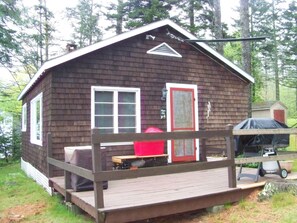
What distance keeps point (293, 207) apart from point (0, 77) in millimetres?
19746

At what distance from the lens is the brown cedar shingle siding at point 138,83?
712 cm

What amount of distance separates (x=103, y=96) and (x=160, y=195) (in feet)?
11.7

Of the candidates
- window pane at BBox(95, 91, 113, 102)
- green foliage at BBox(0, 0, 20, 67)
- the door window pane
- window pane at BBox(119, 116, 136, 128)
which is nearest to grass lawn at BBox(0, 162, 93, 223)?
window pane at BBox(119, 116, 136, 128)

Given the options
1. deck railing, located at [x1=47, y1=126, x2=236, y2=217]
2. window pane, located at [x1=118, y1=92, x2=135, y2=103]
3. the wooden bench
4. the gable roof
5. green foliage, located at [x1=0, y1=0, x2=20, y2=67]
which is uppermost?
green foliage, located at [x1=0, y1=0, x2=20, y2=67]

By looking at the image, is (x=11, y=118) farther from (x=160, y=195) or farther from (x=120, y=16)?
(x=160, y=195)

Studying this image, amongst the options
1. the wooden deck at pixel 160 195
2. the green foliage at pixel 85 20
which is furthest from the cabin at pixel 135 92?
the green foliage at pixel 85 20

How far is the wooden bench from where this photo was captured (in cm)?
726

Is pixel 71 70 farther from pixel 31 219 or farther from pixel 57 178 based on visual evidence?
pixel 31 219

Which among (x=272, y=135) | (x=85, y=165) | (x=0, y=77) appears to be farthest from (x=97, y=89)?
(x=0, y=77)

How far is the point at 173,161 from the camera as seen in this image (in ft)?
27.9

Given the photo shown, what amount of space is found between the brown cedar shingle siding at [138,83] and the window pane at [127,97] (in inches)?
9.0

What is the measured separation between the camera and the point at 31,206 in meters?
6.27

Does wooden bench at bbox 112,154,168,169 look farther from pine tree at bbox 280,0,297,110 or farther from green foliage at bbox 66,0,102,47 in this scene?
pine tree at bbox 280,0,297,110

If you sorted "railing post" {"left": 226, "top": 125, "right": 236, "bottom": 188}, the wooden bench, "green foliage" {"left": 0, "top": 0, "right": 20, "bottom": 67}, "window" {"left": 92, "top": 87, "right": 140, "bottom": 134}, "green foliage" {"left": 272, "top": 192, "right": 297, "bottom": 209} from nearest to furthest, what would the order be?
"green foliage" {"left": 272, "top": 192, "right": 297, "bottom": 209} → "railing post" {"left": 226, "top": 125, "right": 236, "bottom": 188} → the wooden bench → "window" {"left": 92, "top": 87, "right": 140, "bottom": 134} → "green foliage" {"left": 0, "top": 0, "right": 20, "bottom": 67}
